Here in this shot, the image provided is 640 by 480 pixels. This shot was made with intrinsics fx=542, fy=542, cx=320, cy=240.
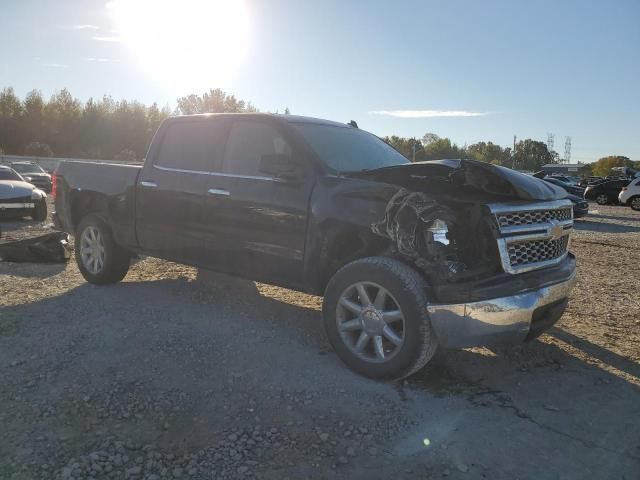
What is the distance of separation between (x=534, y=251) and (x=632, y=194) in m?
25.1

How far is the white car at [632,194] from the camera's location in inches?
981

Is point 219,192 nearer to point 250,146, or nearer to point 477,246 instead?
point 250,146

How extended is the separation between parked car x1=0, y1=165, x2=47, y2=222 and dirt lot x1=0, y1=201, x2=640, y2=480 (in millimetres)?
7276

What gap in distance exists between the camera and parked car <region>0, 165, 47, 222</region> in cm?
1183

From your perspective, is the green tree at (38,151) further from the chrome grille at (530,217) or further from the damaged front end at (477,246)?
the chrome grille at (530,217)

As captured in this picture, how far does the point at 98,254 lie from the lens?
637cm

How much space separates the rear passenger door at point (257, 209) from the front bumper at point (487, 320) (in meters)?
1.34

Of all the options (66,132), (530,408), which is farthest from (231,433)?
(66,132)

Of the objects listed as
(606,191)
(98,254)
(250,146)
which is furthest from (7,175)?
(606,191)

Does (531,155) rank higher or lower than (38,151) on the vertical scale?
higher

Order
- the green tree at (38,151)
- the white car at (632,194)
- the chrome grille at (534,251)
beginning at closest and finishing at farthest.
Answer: the chrome grille at (534,251) → the white car at (632,194) → the green tree at (38,151)

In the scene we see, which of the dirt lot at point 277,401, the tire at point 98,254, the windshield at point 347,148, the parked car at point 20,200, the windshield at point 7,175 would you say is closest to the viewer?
the dirt lot at point 277,401

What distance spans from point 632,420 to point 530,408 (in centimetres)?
61

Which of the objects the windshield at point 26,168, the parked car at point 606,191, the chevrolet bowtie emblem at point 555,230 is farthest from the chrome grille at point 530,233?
the parked car at point 606,191
